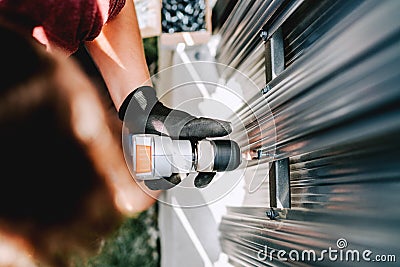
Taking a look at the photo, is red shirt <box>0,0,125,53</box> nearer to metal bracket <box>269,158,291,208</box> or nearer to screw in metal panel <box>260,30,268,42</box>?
screw in metal panel <box>260,30,268,42</box>

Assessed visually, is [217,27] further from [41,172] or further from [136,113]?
[41,172]

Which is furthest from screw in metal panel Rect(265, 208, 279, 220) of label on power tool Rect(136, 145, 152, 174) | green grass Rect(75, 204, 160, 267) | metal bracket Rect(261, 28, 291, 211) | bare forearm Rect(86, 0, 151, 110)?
green grass Rect(75, 204, 160, 267)

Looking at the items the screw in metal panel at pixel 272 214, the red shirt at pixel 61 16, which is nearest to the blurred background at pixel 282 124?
the screw in metal panel at pixel 272 214

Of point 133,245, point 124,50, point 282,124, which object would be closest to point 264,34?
point 282,124

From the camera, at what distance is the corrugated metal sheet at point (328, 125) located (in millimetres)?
552

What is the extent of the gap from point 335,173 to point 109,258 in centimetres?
99

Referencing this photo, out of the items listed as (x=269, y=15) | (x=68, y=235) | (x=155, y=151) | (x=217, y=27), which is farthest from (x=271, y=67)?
(x=68, y=235)

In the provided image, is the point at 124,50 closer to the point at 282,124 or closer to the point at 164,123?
the point at 164,123

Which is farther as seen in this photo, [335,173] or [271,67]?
[271,67]

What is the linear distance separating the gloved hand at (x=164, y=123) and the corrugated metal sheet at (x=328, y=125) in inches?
5.7

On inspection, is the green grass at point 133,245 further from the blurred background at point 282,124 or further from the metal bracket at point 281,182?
the metal bracket at point 281,182

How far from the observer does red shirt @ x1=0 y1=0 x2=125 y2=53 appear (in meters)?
0.66

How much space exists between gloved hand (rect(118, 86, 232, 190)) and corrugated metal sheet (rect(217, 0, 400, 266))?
0.48 feet

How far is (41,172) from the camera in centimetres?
127
